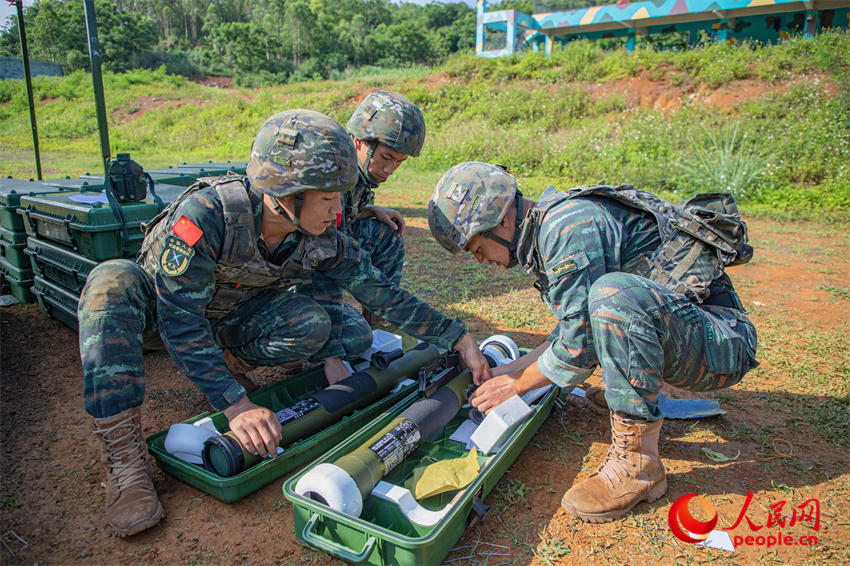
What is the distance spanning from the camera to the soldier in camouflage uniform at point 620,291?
2.36m

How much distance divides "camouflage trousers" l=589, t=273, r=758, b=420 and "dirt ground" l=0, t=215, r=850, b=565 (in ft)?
1.88

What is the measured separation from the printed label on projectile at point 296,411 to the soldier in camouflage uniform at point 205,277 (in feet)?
0.72

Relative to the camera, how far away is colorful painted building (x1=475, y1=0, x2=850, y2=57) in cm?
2348

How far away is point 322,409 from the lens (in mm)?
2848

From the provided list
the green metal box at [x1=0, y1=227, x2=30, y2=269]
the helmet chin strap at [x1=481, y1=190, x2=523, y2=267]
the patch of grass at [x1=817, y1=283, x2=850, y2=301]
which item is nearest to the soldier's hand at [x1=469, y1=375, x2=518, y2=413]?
the helmet chin strap at [x1=481, y1=190, x2=523, y2=267]

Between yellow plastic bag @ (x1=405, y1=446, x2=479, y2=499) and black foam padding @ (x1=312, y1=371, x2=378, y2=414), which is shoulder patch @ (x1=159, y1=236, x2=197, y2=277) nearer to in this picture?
black foam padding @ (x1=312, y1=371, x2=378, y2=414)

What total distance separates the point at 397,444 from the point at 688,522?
4.49ft

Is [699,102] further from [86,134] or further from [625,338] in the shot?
[86,134]

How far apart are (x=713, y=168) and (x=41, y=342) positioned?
1244 cm

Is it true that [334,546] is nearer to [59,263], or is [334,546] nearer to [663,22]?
[59,263]

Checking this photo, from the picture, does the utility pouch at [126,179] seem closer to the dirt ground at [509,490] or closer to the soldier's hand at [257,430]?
the dirt ground at [509,490]

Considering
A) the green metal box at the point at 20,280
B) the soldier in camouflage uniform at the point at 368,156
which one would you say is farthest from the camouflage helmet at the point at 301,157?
the green metal box at the point at 20,280

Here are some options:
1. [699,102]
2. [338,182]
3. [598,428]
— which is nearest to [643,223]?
[598,428]

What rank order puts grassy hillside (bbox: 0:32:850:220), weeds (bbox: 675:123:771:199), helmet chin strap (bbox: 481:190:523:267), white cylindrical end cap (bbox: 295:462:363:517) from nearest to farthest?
white cylindrical end cap (bbox: 295:462:363:517) < helmet chin strap (bbox: 481:190:523:267) < weeds (bbox: 675:123:771:199) < grassy hillside (bbox: 0:32:850:220)
